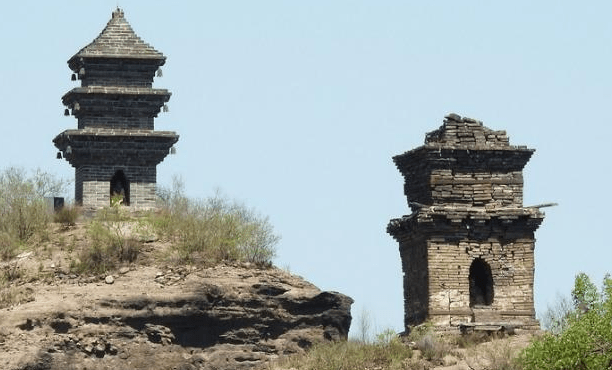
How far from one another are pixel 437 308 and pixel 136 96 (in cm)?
1265

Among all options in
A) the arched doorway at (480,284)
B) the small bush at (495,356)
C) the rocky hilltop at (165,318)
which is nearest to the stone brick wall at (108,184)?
the rocky hilltop at (165,318)

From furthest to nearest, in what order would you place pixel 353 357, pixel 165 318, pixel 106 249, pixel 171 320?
pixel 106 249, pixel 171 320, pixel 165 318, pixel 353 357

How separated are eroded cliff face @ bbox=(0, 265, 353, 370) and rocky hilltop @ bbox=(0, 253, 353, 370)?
0.09 feet

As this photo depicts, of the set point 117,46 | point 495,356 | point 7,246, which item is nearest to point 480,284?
point 495,356

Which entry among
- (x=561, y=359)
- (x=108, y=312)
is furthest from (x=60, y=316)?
(x=561, y=359)

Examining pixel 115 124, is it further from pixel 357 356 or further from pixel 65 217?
pixel 357 356

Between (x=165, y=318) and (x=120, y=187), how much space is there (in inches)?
328

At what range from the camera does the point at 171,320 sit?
74.1 meters

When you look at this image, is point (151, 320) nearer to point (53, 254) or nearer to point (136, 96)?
point (53, 254)

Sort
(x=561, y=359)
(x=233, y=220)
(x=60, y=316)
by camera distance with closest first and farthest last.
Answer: (x=561, y=359)
(x=60, y=316)
(x=233, y=220)

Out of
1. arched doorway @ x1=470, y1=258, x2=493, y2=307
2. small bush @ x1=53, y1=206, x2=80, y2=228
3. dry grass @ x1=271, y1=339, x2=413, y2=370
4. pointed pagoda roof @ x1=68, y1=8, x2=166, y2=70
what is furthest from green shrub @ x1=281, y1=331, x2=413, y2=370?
pointed pagoda roof @ x1=68, y1=8, x2=166, y2=70

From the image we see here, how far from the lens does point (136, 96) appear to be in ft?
267

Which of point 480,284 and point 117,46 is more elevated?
→ point 117,46

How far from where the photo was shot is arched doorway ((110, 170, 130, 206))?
80.9 metres
